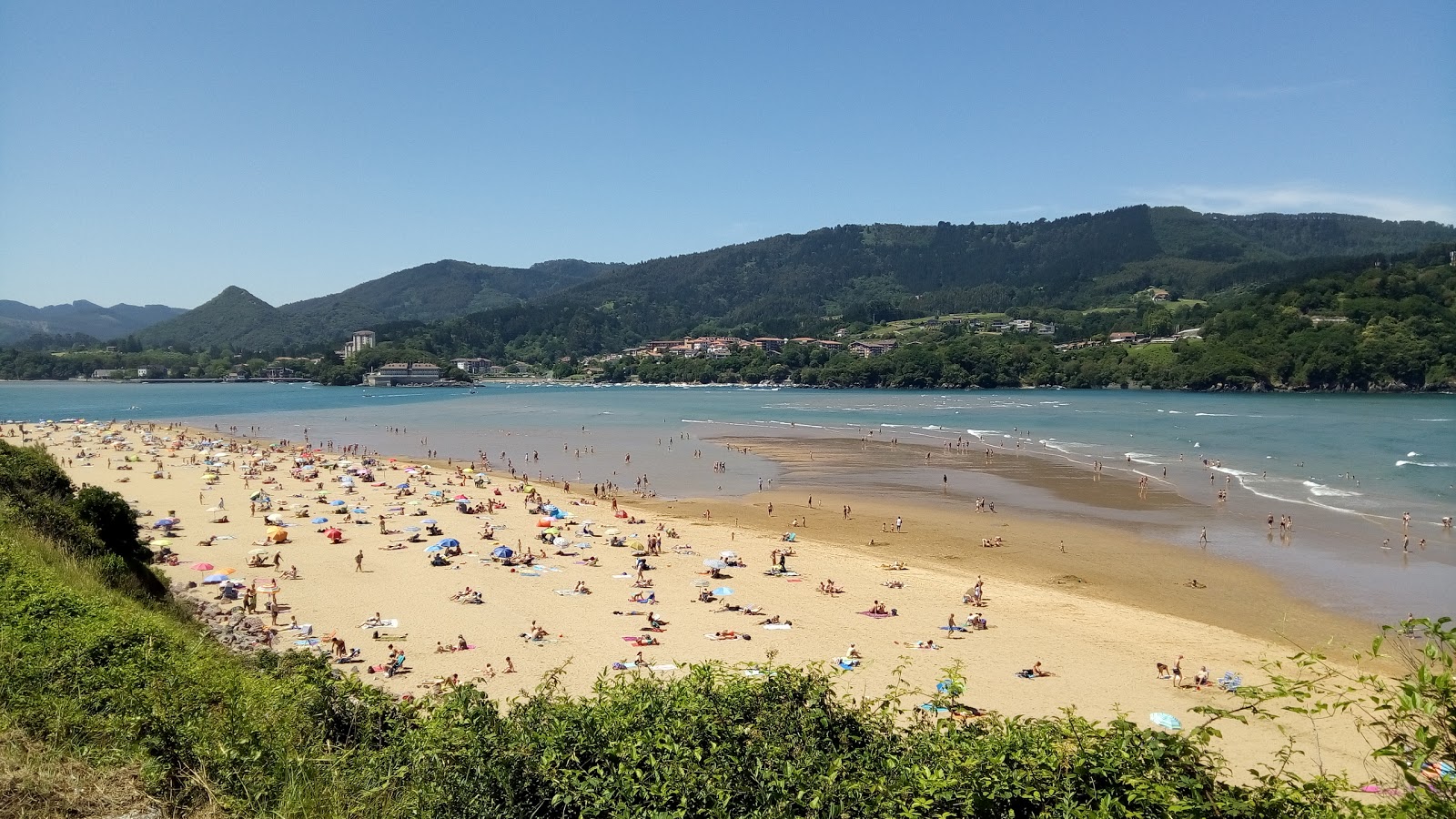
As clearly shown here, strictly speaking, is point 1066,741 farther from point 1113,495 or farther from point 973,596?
point 1113,495

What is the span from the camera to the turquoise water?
26156 mm

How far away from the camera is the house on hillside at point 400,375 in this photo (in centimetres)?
17594

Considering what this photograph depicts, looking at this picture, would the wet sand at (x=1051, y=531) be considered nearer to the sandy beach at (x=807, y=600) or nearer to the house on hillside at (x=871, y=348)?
the sandy beach at (x=807, y=600)

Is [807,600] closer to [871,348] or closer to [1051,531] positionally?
[1051,531]

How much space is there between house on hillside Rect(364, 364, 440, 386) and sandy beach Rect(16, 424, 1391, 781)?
150826 mm

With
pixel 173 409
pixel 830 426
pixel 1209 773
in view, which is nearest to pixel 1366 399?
pixel 830 426

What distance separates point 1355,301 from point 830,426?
102810mm

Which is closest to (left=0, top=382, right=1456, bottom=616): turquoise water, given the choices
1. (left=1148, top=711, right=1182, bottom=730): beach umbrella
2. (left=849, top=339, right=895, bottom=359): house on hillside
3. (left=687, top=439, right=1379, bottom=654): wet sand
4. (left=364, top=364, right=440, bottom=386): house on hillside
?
(left=687, top=439, right=1379, bottom=654): wet sand

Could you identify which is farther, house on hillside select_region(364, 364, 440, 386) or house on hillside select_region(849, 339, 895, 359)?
house on hillside select_region(849, 339, 895, 359)

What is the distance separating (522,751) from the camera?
5.50m

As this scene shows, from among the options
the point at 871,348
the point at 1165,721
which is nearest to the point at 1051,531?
the point at 1165,721

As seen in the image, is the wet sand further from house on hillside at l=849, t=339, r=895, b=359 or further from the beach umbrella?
house on hillside at l=849, t=339, r=895, b=359

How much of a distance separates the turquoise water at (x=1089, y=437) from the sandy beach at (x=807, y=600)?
14.6ft

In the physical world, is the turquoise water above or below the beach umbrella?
below
